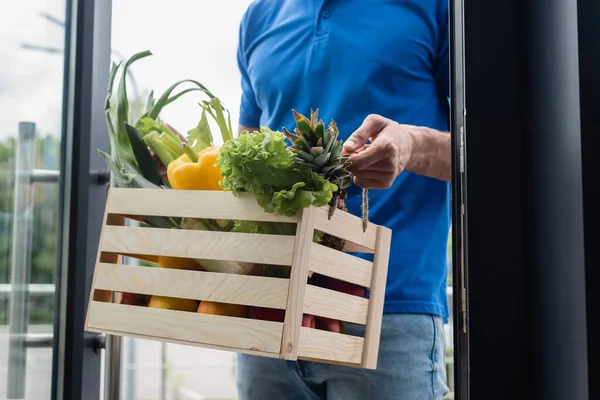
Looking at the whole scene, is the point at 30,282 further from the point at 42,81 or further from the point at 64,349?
the point at 42,81

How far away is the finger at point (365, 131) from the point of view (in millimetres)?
787

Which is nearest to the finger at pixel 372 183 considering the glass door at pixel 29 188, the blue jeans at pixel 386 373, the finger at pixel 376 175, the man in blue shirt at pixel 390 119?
the finger at pixel 376 175

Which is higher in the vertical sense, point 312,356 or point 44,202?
point 44,202

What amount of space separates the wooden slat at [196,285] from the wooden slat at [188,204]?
0.07 meters

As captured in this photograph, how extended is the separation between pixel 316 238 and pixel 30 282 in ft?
2.04

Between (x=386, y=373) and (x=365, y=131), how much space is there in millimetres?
368

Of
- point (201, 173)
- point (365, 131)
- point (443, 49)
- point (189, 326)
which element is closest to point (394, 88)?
point (443, 49)

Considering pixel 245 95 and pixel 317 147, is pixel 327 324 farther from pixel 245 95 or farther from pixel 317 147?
pixel 245 95

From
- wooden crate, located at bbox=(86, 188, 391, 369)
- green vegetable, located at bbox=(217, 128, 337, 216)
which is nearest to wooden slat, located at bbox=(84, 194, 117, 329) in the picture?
wooden crate, located at bbox=(86, 188, 391, 369)

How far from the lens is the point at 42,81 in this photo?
117 centimetres

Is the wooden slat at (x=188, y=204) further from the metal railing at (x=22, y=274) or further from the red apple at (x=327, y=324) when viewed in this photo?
the metal railing at (x=22, y=274)

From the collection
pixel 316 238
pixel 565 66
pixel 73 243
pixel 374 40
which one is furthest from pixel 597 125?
pixel 73 243

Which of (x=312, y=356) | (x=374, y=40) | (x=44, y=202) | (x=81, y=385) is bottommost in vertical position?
(x=81, y=385)

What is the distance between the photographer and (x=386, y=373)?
945 mm
